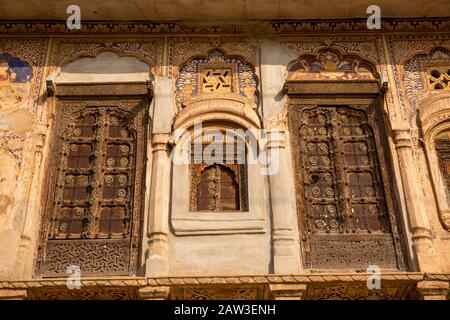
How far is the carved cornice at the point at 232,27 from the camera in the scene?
7832 millimetres

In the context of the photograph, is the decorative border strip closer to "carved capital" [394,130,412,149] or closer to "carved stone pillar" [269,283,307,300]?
"carved stone pillar" [269,283,307,300]

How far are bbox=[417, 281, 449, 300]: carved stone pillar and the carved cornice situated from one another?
11.7 ft

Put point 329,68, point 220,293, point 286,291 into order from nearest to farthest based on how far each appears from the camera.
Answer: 1. point 286,291
2. point 220,293
3. point 329,68

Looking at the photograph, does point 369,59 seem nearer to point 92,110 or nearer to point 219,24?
point 219,24

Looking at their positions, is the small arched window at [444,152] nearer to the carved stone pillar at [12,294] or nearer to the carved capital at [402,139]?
the carved capital at [402,139]

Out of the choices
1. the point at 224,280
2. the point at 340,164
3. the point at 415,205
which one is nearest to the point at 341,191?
the point at 340,164

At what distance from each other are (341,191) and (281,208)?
2.54 ft

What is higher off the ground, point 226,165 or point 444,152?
point 444,152

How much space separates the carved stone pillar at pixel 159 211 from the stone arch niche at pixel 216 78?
72cm

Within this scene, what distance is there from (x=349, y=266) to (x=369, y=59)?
2.86 metres

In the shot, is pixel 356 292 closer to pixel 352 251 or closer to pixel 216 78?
pixel 352 251

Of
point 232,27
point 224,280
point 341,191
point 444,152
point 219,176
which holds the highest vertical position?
point 232,27

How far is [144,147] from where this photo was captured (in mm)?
7035

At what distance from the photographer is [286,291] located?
5.94 m
